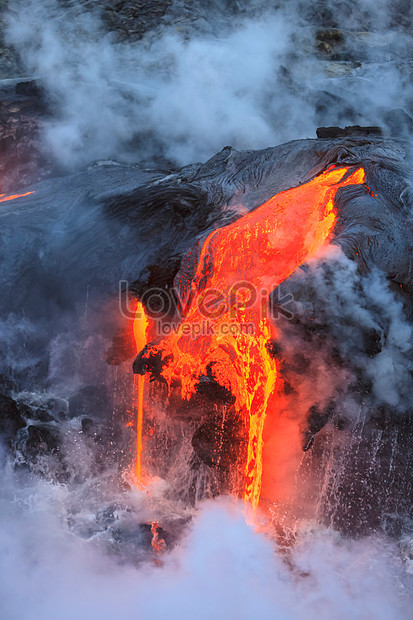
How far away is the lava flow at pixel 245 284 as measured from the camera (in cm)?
383

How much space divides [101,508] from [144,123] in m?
3.41

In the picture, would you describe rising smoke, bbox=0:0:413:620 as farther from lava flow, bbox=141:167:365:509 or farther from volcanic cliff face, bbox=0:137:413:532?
lava flow, bbox=141:167:365:509

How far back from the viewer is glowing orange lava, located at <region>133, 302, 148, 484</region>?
451 cm

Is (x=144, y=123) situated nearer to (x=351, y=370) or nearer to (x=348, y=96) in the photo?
(x=348, y=96)

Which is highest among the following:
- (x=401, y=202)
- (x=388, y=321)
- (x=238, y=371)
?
(x=401, y=202)

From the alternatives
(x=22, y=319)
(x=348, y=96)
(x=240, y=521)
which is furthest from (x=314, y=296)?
(x=348, y=96)

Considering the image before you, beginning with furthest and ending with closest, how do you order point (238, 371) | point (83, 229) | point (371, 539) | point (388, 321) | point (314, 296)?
point (83, 229) < point (371, 539) < point (238, 371) < point (388, 321) < point (314, 296)

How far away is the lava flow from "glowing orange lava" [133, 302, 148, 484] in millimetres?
541

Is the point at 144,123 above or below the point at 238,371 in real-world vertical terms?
above

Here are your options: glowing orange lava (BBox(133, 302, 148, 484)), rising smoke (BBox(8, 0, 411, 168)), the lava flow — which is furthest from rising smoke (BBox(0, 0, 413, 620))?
the lava flow

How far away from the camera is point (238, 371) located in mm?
3842

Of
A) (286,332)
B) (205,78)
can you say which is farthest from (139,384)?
(205,78)
